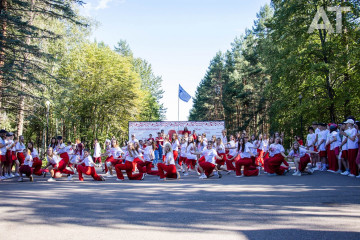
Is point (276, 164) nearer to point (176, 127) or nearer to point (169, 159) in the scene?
point (169, 159)

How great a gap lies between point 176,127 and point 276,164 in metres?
15.8

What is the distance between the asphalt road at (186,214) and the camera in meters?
4.91

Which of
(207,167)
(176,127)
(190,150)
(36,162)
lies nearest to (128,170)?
(190,150)

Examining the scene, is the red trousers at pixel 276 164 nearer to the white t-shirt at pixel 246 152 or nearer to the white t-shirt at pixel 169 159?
the white t-shirt at pixel 246 152

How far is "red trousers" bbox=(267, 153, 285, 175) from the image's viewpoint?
13281 millimetres

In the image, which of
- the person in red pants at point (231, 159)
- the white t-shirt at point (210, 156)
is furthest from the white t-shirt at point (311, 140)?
the white t-shirt at point (210, 156)

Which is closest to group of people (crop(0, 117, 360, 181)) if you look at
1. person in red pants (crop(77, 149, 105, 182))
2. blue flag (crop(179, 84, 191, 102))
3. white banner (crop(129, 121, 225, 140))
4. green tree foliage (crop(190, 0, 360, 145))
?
person in red pants (crop(77, 149, 105, 182))

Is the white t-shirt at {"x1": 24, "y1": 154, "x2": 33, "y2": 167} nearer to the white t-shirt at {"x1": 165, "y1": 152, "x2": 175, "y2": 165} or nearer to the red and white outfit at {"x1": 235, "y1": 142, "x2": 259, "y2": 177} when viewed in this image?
the white t-shirt at {"x1": 165, "y1": 152, "x2": 175, "y2": 165}

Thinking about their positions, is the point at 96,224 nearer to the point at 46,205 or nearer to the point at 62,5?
the point at 46,205

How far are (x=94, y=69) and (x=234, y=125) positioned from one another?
30357 millimetres

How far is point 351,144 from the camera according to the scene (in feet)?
39.3

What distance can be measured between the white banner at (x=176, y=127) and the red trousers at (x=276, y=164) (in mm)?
14661

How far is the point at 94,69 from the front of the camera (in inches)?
1538

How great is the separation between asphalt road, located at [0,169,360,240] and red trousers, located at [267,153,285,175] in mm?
4034
